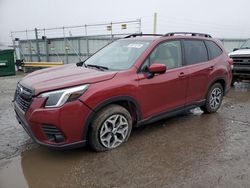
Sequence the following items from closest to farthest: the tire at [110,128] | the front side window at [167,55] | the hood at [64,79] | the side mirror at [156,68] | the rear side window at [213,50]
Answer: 1. the hood at [64,79]
2. the tire at [110,128]
3. the side mirror at [156,68]
4. the front side window at [167,55]
5. the rear side window at [213,50]

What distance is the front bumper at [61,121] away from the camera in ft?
10.5

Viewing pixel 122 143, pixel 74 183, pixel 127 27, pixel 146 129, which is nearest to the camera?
pixel 74 183

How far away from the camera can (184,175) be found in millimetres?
3160

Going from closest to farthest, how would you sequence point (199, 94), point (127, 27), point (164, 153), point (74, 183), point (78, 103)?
point (74, 183)
point (78, 103)
point (164, 153)
point (199, 94)
point (127, 27)

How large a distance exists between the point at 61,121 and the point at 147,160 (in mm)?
1323

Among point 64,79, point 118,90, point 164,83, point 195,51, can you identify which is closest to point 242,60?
point 195,51

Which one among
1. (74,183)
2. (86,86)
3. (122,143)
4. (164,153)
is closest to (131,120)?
(122,143)

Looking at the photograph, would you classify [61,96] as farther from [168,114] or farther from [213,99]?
[213,99]

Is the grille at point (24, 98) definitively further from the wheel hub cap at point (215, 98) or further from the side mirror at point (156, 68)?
the wheel hub cap at point (215, 98)

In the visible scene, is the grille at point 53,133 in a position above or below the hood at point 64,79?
below

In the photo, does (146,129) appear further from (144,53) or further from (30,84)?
(30,84)

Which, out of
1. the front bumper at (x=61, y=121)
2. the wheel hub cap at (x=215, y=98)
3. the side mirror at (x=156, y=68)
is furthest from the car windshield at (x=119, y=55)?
the wheel hub cap at (x=215, y=98)

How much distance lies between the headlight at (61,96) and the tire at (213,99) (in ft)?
10.5

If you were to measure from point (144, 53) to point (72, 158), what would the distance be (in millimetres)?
1989
